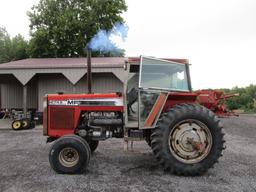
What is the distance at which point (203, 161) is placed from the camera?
215 inches

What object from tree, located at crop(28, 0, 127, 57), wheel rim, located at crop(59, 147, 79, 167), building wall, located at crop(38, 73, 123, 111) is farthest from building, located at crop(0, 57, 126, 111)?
wheel rim, located at crop(59, 147, 79, 167)

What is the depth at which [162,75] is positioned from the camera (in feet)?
19.3

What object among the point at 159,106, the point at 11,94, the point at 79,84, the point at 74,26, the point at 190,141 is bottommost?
the point at 190,141

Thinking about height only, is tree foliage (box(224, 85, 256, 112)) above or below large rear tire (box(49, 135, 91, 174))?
above

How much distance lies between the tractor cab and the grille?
1179 mm

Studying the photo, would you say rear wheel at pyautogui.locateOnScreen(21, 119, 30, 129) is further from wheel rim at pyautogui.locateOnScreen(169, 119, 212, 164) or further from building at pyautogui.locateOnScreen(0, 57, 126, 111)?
wheel rim at pyautogui.locateOnScreen(169, 119, 212, 164)

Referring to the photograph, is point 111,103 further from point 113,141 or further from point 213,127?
point 113,141

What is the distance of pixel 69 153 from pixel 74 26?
69.7ft

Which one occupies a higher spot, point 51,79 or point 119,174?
point 51,79

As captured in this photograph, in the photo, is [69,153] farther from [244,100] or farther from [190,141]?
[244,100]

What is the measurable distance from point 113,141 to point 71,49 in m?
18.5

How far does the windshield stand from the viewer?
18.9 ft

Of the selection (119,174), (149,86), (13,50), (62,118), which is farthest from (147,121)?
(13,50)

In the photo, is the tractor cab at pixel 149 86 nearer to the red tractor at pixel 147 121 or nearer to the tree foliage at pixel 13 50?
the red tractor at pixel 147 121
